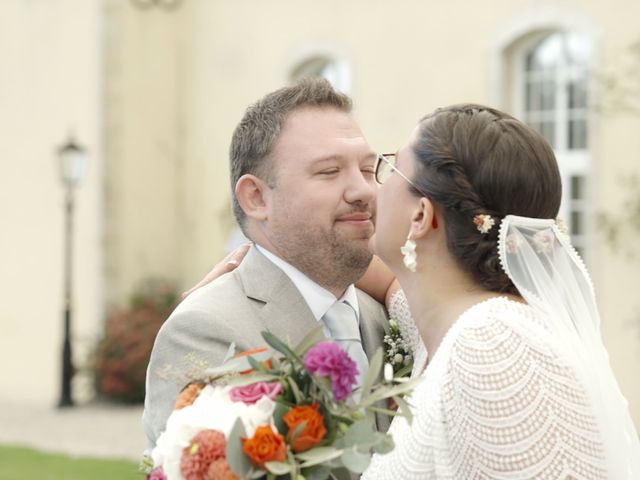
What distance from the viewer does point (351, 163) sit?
3650 mm

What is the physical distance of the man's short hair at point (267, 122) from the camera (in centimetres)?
368

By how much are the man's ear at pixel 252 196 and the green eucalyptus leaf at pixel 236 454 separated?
105 cm

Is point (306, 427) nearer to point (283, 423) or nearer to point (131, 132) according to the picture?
point (283, 423)

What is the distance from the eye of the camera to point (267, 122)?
3686 mm

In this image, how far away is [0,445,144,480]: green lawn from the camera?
10.7 metres

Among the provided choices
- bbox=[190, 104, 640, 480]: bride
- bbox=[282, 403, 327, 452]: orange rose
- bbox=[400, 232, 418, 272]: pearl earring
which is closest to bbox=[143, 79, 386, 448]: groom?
bbox=[190, 104, 640, 480]: bride

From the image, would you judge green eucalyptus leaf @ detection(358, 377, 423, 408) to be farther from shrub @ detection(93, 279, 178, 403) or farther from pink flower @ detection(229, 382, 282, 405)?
shrub @ detection(93, 279, 178, 403)

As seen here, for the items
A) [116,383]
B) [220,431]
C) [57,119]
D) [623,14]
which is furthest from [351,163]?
[57,119]

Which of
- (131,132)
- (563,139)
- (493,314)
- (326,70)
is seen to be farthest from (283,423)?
(131,132)

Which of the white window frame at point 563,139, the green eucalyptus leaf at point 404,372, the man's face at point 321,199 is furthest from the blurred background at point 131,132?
the green eucalyptus leaf at point 404,372

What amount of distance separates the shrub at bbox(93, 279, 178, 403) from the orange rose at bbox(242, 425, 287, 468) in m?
13.1

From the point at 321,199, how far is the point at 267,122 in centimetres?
28

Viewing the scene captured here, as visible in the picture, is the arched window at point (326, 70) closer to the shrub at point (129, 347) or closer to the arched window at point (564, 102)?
the arched window at point (564, 102)

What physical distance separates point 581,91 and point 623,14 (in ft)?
3.71
